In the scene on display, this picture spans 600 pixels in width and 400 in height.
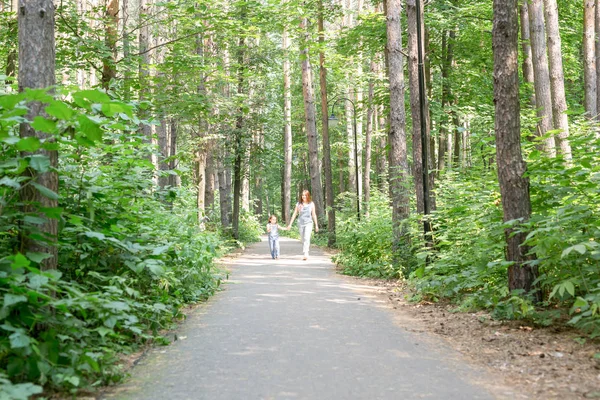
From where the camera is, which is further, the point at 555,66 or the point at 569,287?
the point at 555,66

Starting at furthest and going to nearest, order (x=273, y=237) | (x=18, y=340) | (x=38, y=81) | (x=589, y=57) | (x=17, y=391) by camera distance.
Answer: (x=589, y=57) < (x=273, y=237) < (x=38, y=81) < (x=18, y=340) < (x=17, y=391)

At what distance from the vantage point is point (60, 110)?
4.03 meters

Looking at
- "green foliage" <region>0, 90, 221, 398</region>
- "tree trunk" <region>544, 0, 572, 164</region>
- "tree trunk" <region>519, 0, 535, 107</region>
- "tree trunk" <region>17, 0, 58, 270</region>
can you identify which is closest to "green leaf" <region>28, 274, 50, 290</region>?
"green foliage" <region>0, 90, 221, 398</region>

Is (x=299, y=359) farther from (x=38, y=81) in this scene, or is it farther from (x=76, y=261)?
(x=38, y=81)

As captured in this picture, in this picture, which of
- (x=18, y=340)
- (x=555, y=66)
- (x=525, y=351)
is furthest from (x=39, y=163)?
(x=555, y=66)

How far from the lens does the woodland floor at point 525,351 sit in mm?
4459

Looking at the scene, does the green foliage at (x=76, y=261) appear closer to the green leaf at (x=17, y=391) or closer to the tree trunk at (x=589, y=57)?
the green leaf at (x=17, y=391)

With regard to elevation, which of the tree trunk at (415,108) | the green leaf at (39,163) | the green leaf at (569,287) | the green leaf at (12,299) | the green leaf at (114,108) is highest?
the tree trunk at (415,108)

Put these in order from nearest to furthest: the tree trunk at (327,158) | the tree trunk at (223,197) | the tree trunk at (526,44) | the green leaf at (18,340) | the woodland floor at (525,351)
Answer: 1. the green leaf at (18,340)
2. the woodland floor at (525,351)
3. the tree trunk at (526,44)
4. the tree trunk at (327,158)
5. the tree trunk at (223,197)

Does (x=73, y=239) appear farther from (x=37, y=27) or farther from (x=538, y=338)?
(x=538, y=338)

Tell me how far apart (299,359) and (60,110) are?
122 inches

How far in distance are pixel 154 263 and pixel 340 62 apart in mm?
20808

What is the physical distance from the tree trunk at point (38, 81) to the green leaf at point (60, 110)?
864 mm

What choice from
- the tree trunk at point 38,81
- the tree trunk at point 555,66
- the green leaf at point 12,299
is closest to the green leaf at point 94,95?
the tree trunk at point 38,81
